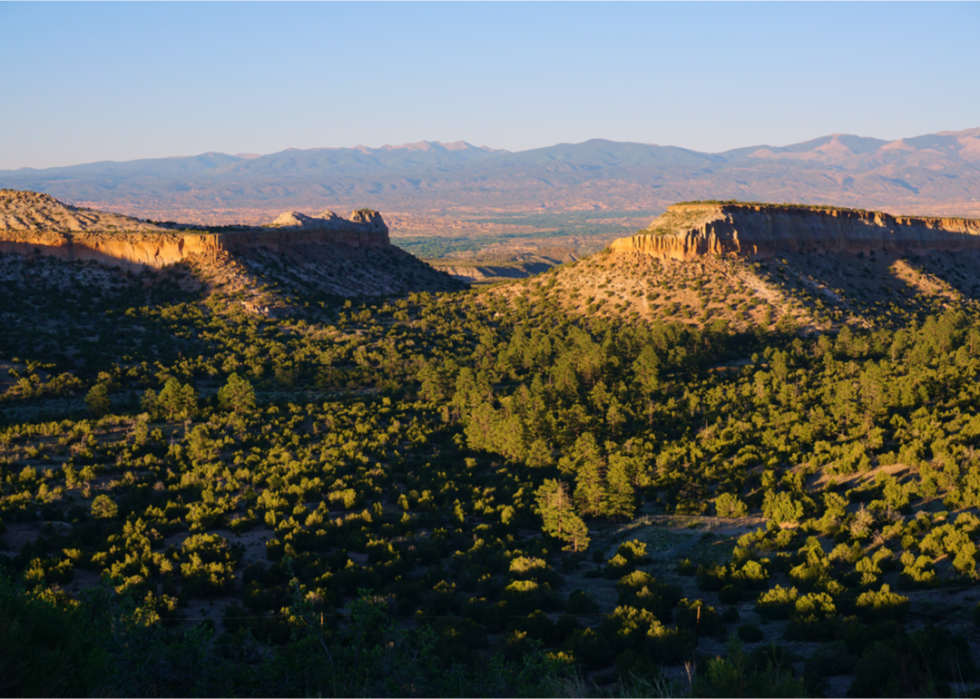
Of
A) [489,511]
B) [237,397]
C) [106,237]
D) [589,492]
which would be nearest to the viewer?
[489,511]

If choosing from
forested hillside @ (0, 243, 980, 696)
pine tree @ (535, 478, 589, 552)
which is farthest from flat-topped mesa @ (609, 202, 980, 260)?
pine tree @ (535, 478, 589, 552)

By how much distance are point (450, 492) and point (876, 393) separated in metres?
22.1

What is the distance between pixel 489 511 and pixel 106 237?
55.3 metres

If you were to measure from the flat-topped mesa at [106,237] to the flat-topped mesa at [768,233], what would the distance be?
122 ft

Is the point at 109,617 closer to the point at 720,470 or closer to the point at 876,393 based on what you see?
the point at 720,470

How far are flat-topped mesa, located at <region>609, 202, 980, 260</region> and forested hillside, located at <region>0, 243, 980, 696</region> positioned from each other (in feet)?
49.3

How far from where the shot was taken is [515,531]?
27312mm

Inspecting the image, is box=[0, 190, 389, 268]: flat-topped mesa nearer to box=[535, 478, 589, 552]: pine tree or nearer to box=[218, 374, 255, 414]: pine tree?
box=[218, 374, 255, 414]: pine tree

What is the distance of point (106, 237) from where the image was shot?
222 ft

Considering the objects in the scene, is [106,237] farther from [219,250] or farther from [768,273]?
[768,273]

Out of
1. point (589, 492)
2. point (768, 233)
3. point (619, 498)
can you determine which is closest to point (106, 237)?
point (589, 492)

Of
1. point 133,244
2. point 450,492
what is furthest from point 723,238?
point 133,244

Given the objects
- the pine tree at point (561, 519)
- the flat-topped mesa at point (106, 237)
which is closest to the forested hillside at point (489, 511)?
the pine tree at point (561, 519)

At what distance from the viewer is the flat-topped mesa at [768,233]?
70.2 metres
